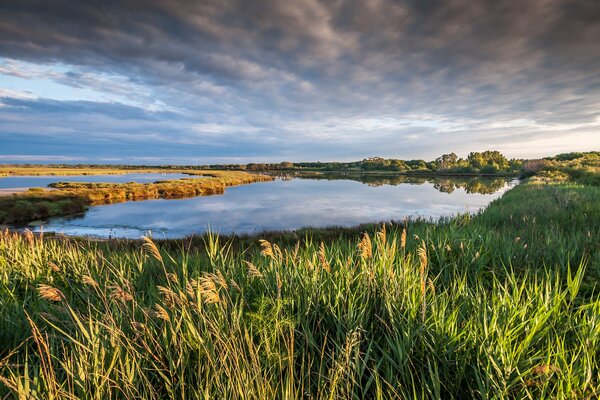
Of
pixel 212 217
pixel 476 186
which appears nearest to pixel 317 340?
pixel 212 217

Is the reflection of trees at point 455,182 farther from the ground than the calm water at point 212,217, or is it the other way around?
the reflection of trees at point 455,182

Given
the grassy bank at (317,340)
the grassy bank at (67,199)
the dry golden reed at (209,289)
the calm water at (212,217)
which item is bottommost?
the calm water at (212,217)

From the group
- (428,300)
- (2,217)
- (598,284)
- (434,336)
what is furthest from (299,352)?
(2,217)

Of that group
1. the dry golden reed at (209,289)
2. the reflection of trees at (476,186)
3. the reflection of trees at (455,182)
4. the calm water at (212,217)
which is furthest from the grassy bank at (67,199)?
the reflection of trees at (476,186)

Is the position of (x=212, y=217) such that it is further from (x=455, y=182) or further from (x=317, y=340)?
(x=455, y=182)

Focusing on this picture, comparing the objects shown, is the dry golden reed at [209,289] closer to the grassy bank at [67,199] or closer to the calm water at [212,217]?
the calm water at [212,217]

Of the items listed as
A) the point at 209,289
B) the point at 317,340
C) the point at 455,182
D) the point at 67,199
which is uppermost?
the point at 209,289

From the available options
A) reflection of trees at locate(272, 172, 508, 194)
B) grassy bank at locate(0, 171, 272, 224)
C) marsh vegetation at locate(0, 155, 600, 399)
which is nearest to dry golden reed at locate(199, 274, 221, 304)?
marsh vegetation at locate(0, 155, 600, 399)

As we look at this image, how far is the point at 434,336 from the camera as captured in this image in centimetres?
326

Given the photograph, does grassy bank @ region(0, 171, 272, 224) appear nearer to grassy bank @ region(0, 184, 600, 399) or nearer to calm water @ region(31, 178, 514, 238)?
calm water @ region(31, 178, 514, 238)

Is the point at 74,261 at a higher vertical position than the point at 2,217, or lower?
higher

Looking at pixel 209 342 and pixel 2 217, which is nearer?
pixel 209 342

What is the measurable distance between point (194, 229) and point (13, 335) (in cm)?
2892

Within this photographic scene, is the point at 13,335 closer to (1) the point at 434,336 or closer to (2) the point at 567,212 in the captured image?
(1) the point at 434,336
